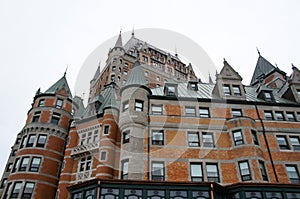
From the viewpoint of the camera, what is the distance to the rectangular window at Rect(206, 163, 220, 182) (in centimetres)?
2553

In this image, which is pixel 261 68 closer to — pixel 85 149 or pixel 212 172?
pixel 212 172

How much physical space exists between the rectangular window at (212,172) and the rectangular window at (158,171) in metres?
4.33

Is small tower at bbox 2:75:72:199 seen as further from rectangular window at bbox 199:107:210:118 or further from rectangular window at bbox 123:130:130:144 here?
rectangular window at bbox 199:107:210:118

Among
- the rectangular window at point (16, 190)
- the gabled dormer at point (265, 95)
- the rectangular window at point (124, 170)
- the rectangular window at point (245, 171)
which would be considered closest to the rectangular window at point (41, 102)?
the rectangular window at point (16, 190)

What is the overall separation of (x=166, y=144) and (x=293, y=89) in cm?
1875

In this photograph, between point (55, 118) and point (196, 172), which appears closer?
point (196, 172)

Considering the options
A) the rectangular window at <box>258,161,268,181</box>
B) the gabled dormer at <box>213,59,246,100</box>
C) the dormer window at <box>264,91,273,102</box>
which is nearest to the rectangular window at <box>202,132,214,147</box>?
the rectangular window at <box>258,161,268,181</box>

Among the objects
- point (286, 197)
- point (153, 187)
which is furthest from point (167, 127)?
point (286, 197)

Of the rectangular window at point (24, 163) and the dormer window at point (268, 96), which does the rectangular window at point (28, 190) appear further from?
the dormer window at point (268, 96)

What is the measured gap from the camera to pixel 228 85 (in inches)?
1308

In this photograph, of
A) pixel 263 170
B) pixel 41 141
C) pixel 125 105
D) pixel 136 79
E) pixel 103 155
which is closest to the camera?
pixel 263 170

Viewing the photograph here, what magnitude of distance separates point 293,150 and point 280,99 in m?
8.40

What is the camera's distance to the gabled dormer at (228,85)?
106 ft

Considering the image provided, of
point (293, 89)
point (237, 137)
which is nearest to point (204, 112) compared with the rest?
point (237, 137)
